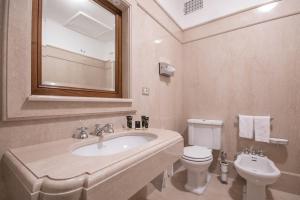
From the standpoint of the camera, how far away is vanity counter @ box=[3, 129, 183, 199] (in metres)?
0.39

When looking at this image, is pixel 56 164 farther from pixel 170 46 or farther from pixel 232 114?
pixel 232 114

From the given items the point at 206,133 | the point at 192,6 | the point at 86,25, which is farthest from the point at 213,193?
the point at 192,6

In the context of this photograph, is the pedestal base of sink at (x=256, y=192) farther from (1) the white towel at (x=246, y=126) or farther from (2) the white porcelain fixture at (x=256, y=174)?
(1) the white towel at (x=246, y=126)

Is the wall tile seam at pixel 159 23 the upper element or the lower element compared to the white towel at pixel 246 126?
upper

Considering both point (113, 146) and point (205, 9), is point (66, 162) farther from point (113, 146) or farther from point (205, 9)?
point (205, 9)

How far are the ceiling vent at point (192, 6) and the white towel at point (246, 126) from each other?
1814mm

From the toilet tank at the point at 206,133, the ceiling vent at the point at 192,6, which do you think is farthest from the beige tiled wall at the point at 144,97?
the ceiling vent at the point at 192,6

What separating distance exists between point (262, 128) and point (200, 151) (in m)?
0.78

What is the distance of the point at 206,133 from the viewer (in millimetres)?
1948

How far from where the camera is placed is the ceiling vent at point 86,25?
102cm

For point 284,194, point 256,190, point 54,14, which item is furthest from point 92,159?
point 284,194

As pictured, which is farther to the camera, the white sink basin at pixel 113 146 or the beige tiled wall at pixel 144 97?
the white sink basin at pixel 113 146

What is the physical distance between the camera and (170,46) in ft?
6.61

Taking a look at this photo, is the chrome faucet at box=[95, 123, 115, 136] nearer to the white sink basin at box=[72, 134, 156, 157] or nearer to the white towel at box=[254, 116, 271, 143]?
the white sink basin at box=[72, 134, 156, 157]
